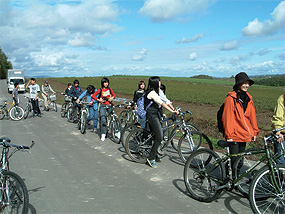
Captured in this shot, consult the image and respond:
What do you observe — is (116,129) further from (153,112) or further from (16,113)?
(16,113)

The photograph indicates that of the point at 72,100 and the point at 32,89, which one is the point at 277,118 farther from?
the point at 32,89

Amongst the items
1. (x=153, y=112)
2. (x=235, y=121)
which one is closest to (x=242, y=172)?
(x=235, y=121)

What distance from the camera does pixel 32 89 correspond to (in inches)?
577

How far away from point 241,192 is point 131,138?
113 inches

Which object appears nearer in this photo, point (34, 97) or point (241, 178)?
point (241, 178)

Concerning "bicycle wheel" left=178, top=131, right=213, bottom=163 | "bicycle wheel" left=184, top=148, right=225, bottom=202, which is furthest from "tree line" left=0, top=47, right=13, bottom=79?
"bicycle wheel" left=184, top=148, right=225, bottom=202

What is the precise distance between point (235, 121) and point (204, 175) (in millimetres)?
1068

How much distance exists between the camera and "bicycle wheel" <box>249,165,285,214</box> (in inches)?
138

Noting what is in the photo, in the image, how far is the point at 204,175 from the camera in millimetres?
4363

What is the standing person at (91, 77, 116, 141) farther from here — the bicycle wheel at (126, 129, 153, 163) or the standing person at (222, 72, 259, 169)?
the standing person at (222, 72, 259, 169)

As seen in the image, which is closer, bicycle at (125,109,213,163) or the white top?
the white top

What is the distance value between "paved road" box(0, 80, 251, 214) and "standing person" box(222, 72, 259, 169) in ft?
3.40

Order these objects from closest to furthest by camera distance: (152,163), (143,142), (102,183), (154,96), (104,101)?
(102,183) → (154,96) → (152,163) → (143,142) → (104,101)

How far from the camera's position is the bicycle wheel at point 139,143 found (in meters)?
6.36
